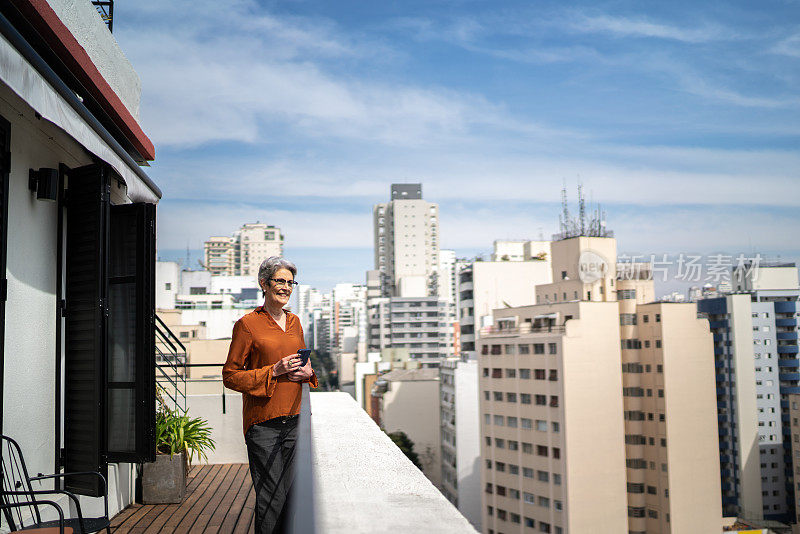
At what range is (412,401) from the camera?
203ft

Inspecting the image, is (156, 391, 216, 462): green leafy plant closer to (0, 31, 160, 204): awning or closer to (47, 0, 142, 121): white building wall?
(0, 31, 160, 204): awning

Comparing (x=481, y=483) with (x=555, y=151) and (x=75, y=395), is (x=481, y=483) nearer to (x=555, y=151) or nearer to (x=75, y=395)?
Result: (x=75, y=395)

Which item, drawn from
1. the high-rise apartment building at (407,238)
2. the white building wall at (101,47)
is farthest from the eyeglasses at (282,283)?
the high-rise apartment building at (407,238)

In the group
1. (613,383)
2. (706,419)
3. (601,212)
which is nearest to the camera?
(613,383)

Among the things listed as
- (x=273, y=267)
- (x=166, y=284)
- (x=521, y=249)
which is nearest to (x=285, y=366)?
(x=273, y=267)

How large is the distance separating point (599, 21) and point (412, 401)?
317 feet

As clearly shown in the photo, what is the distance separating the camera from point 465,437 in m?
52.0

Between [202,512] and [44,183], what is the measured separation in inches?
100

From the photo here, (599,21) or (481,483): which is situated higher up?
(599,21)

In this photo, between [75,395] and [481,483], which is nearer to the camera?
[75,395]

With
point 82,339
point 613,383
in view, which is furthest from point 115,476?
point 613,383

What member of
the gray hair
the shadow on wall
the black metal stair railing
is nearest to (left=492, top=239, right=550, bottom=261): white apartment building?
the shadow on wall

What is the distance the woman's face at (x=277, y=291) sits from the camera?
3.09 metres

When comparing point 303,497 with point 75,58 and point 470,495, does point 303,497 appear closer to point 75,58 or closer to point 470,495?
point 75,58
